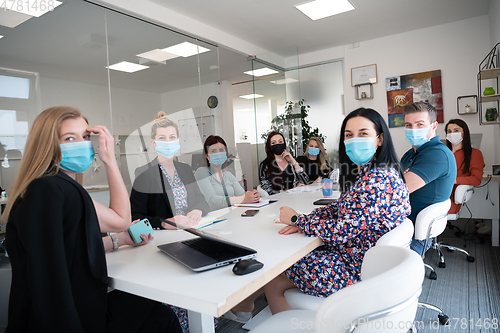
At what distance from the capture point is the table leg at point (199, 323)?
1.15m

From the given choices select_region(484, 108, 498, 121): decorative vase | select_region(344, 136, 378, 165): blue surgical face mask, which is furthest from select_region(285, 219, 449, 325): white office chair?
select_region(484, 108, 498, 121): decorative vase

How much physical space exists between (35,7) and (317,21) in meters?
3.57

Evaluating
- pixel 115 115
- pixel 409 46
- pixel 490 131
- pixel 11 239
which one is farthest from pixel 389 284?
pixel 409 46

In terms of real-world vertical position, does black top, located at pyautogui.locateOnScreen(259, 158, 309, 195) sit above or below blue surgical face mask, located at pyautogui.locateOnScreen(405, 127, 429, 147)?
below

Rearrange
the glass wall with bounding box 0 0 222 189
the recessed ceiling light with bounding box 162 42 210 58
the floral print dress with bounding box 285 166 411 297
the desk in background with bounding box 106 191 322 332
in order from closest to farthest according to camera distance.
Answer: the desk in background with bounding box 106 191 322 332 < the floral print dress with bounding box 285 166 411 297 < the glass wall with bounding box 0 0 222 189 < the recessed ceiling light with bounding box 162 42 210 58

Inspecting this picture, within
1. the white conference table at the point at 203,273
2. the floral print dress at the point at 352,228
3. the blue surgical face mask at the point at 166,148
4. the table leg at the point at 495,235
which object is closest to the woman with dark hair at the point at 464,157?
the table leg at the point at 495,235

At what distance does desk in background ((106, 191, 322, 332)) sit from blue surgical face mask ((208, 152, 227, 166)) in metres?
0.91

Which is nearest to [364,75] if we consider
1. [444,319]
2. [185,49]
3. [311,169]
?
[311,169]

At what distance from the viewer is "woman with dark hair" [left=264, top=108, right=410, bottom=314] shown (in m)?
1.32

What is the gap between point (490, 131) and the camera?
4758 millimetres

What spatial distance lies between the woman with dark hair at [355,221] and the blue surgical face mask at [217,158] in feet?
3.41

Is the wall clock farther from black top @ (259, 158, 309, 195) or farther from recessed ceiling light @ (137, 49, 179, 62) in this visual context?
black top @ (259, 158, 309, 195)

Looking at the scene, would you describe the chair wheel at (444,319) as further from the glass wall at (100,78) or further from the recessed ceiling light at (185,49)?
the recessed ceiling light at (185,49)

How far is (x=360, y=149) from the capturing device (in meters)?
1.60
